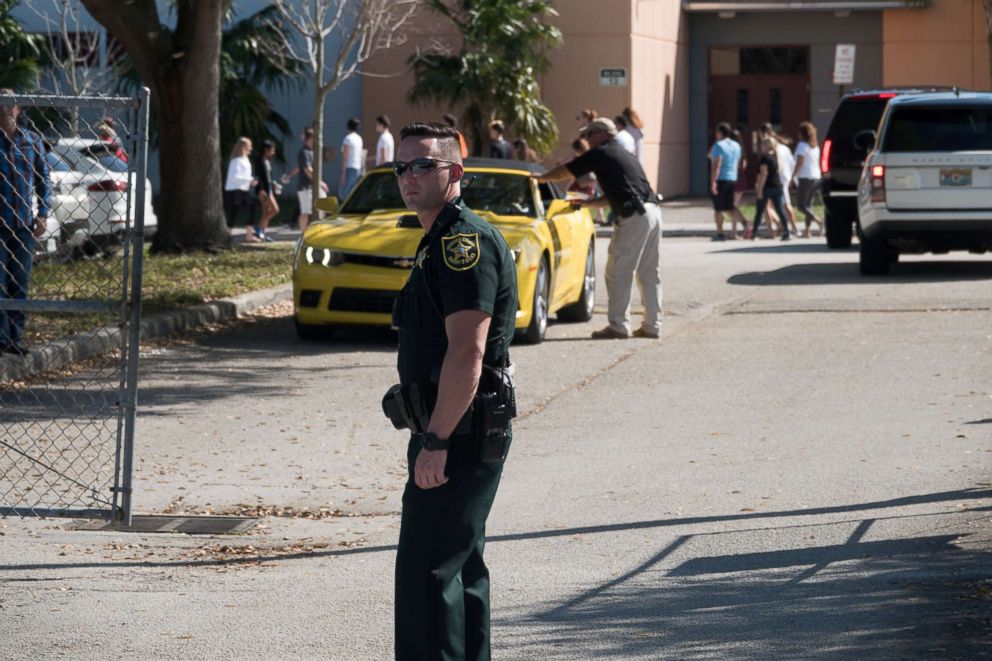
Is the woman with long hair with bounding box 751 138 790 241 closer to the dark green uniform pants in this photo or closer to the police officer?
the police officer

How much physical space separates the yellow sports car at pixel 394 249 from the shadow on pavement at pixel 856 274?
14.7 feet

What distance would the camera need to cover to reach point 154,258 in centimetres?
1956

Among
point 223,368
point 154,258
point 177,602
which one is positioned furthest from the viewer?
point 154,258

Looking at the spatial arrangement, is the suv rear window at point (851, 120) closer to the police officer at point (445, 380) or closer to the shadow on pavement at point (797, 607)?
the shadow on pavement at point (797, 607)

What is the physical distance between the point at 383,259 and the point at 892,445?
529 centimetres

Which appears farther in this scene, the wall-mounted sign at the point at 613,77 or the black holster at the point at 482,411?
the wall-mounted sign at the point at 613,77

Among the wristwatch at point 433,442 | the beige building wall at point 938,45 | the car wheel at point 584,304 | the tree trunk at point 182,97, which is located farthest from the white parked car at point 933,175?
the beige building wall at point 938,45

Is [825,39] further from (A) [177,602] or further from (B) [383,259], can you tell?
(A) [177,602]

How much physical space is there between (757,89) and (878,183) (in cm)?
2026

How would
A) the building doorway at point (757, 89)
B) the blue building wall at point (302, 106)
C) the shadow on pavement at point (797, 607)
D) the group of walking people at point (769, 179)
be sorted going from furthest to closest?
the building doorway at point (757, 89) → the blue building wall at point (302, 106) → the group of walking people at point (769, 179) → the shadow on pavement at point (797, 607)

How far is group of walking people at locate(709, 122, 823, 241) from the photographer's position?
25.1 meters

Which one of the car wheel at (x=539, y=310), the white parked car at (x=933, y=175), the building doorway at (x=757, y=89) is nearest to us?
the car wheel at (x=539, y=310)

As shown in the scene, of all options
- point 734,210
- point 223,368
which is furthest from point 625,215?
point 734,210

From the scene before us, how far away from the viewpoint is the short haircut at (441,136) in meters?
4.68
